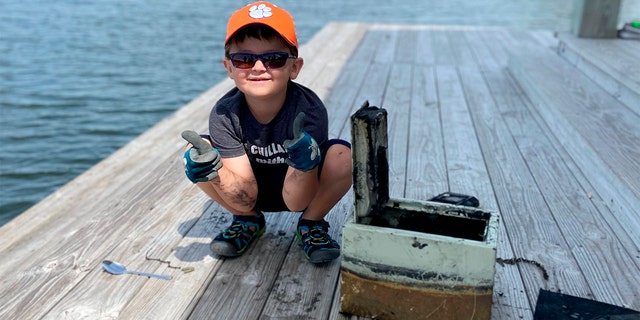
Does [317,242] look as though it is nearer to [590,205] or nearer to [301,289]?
[301,289]

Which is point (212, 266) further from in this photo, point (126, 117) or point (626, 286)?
point (126, 117)

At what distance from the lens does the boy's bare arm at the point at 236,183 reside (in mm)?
2258

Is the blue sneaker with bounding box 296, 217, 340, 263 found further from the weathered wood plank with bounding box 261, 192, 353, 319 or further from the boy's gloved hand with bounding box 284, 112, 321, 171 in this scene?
the boy's gloved hand with bounding box 284, 112, 321, 171

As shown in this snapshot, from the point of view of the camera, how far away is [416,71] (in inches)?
221

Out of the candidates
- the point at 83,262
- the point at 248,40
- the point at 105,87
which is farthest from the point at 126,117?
the point at 248,40

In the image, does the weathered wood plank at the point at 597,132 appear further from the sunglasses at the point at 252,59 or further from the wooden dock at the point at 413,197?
the sunglasses at the point at 252,59

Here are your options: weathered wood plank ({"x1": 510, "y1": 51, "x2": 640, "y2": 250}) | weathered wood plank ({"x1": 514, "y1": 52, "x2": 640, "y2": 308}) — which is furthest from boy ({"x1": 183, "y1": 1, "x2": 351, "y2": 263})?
weathered wood plank ({"x1": 510, "y1": 51, "x2": 640, "y2": 250})

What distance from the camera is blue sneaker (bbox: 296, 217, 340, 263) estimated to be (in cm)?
230

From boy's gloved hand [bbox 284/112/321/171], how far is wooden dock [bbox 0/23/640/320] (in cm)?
48

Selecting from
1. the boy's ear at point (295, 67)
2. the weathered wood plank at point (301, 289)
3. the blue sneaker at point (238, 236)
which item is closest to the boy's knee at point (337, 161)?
the weathered wood plank at point (301, 289)

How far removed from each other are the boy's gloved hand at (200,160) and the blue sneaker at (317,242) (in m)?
0.50

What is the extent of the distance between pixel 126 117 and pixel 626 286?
5148 mm

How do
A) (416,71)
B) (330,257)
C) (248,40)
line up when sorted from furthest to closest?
(416,71) < (330,257) < (248,40)

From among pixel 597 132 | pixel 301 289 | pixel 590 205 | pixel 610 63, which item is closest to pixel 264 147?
pixel 301 289
